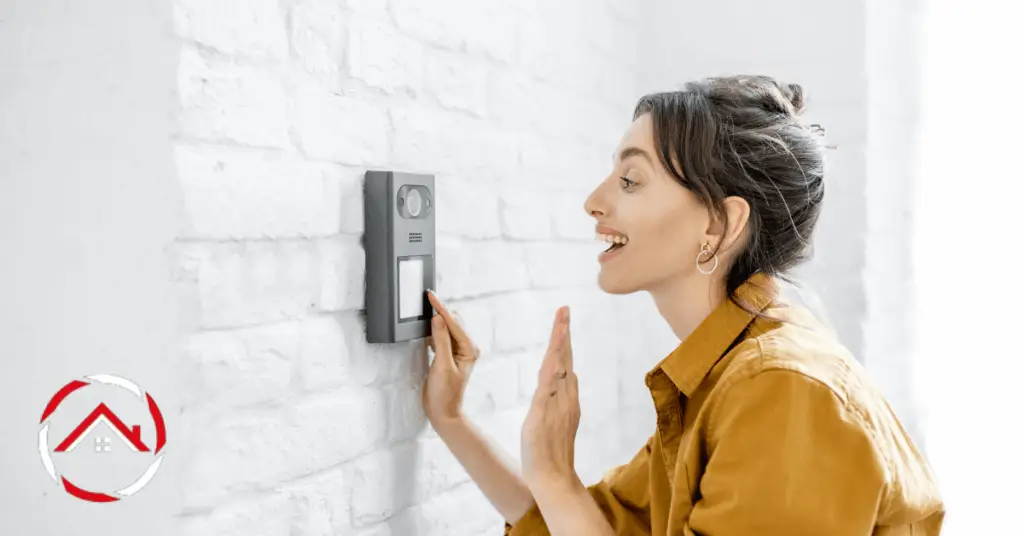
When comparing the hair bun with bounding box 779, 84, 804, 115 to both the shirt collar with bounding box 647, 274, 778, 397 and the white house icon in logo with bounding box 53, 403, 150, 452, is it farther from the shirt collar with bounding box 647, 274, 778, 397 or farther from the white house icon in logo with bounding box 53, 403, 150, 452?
the white house icon in logo with bounding box 53, 403, 150, 452

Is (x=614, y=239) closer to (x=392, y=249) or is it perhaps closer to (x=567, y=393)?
(x=567, y=393)

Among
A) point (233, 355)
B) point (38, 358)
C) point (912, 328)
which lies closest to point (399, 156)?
point (233, 355)

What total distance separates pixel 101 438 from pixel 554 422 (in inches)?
23.2

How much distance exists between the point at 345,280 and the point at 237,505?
0.28 meters

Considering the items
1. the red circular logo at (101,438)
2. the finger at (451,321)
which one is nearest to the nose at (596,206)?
the finger at (451,321)

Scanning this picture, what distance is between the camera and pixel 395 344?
118 centimetres

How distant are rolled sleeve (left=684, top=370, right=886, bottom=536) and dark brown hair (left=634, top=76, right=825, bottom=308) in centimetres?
29

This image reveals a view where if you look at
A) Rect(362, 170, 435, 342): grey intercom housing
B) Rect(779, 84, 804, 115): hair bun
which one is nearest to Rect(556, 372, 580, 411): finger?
Rect(362, 170, 435, 342): grey intercom housing

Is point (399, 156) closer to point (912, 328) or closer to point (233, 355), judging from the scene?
point (233, 355)

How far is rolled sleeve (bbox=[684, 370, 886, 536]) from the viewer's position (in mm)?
930

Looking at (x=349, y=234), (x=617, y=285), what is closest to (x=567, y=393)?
(x=617, y=285)

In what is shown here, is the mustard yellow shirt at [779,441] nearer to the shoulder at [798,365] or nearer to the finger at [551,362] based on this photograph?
the shoulder at [798,365]

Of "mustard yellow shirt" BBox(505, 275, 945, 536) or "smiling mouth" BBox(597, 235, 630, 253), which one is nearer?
"mustard yellow shirt" BBox(505, 275, 945, 536)

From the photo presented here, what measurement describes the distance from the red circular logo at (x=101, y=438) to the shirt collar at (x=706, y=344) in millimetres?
590
